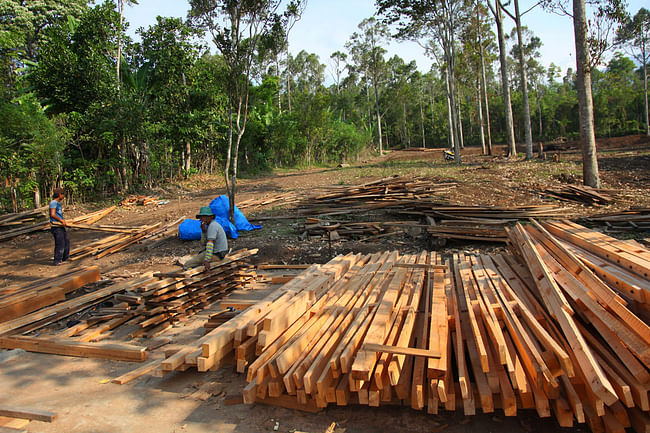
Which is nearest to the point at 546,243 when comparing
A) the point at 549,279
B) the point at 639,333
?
the point at 549,279

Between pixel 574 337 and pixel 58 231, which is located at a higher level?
pixel 58 231

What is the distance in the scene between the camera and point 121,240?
32.8 feet

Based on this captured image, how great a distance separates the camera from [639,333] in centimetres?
242

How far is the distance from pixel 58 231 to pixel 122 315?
15.0 ft

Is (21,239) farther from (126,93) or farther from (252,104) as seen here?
(252,104)

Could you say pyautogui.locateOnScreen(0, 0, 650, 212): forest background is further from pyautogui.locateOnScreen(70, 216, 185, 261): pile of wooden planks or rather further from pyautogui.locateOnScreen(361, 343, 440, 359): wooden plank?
pyautogui.locateOnScreen(361, 343, 440, 359): wooden plank

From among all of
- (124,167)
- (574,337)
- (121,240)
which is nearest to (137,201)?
(124,167)

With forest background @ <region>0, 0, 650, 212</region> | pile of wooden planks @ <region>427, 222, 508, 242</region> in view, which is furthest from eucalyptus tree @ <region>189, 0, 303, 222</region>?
pile of wooden planks @ <region>427, 222, 508, 242</region>

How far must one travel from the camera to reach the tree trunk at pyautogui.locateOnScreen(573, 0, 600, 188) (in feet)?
37.6

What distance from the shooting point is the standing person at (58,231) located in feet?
28.2

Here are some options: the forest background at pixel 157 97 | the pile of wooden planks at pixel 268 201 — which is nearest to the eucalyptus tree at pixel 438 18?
the forest background at pixel 157 97

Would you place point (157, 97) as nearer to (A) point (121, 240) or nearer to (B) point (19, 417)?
(A) point (121, 240)

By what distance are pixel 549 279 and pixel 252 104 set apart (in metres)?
22.8

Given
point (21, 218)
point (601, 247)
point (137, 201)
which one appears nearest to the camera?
point (601, 247)
